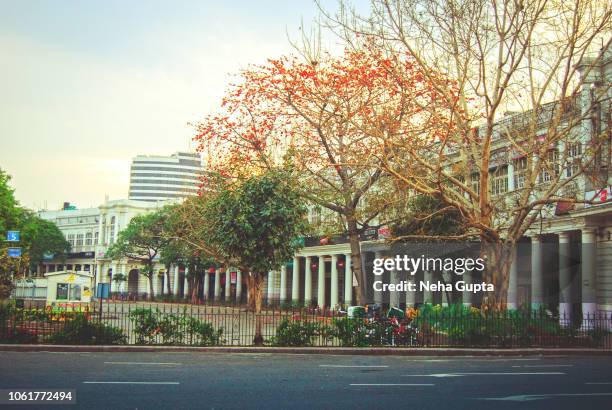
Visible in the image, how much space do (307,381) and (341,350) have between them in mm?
7103

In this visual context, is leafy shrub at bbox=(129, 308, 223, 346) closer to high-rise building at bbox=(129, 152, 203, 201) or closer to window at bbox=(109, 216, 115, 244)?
window at bbox=(109, 216, 115, 244)

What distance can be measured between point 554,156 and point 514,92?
22.1ft

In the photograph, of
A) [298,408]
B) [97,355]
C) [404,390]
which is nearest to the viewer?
[298,408]

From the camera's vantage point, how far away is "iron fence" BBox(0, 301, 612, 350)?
20.1 m

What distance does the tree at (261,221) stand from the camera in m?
21.4

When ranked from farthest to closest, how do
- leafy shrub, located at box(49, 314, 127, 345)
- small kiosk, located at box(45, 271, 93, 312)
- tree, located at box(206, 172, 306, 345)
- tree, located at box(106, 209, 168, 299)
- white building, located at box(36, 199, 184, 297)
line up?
white building, located at box(36, 199, 184, 297) → tree, located at box(106, 209, 168, 299) → small kiosk, located at box(45, 271, 93, 312) → tree, located at box(206, 172, 306, 345) → leafy shrub, located at box(49, 314, 127, 345)

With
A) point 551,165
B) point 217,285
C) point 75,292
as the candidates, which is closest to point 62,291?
point 75,292

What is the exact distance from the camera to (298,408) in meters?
9.66

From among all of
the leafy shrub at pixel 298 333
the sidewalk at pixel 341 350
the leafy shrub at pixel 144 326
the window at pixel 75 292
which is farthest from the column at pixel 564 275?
the window at pixel 75 292

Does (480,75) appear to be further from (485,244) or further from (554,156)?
(554,156)

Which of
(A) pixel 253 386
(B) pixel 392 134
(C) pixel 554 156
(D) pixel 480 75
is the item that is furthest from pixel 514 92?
(A) pixel 253 386

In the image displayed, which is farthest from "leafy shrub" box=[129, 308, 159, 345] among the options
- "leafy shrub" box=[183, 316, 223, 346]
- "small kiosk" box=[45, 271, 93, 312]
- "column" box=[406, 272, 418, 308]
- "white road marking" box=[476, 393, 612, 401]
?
"column" box=[406, 272, 418, 308]

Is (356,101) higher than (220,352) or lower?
higher

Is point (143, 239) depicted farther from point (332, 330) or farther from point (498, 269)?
point (498, 269)
